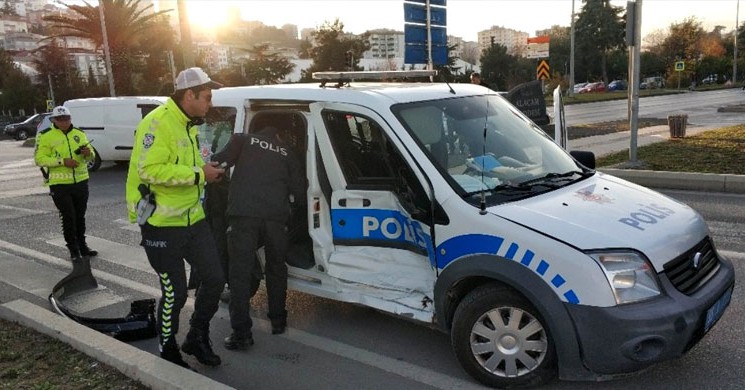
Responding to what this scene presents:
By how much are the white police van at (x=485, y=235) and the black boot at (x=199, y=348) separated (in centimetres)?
83

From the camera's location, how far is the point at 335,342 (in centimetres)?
452

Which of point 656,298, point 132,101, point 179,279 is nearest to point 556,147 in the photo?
point 656,298

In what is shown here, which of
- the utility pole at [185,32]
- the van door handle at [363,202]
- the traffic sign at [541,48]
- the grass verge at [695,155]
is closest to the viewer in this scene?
the van door handle at [363,202]

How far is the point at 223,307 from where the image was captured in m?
5.36

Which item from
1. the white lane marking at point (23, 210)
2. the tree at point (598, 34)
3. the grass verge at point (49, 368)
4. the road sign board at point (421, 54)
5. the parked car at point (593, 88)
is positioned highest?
the tree at point (598, 34)

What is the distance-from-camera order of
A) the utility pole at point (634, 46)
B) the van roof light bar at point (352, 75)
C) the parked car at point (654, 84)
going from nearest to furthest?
1. the van roof light bar at point (352, 75)
2. the utility pole at point (634, 46)
3. the parked car at point (654, 84)

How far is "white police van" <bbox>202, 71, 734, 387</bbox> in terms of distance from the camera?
3254 millimetres

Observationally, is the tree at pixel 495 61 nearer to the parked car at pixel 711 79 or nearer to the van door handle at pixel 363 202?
the parked car at pixel 711 79

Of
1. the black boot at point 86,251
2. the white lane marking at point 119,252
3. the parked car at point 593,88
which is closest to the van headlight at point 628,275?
the white lane marking at point 119,252

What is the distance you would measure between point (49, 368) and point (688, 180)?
29.9 feet

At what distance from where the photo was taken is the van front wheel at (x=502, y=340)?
345 centimetres

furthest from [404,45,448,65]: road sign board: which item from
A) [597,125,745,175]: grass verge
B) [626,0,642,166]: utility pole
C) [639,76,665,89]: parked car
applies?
[639,76,665,89]: parked car

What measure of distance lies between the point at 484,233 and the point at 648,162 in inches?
365

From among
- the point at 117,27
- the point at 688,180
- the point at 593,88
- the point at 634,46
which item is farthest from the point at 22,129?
the point at 593,88
